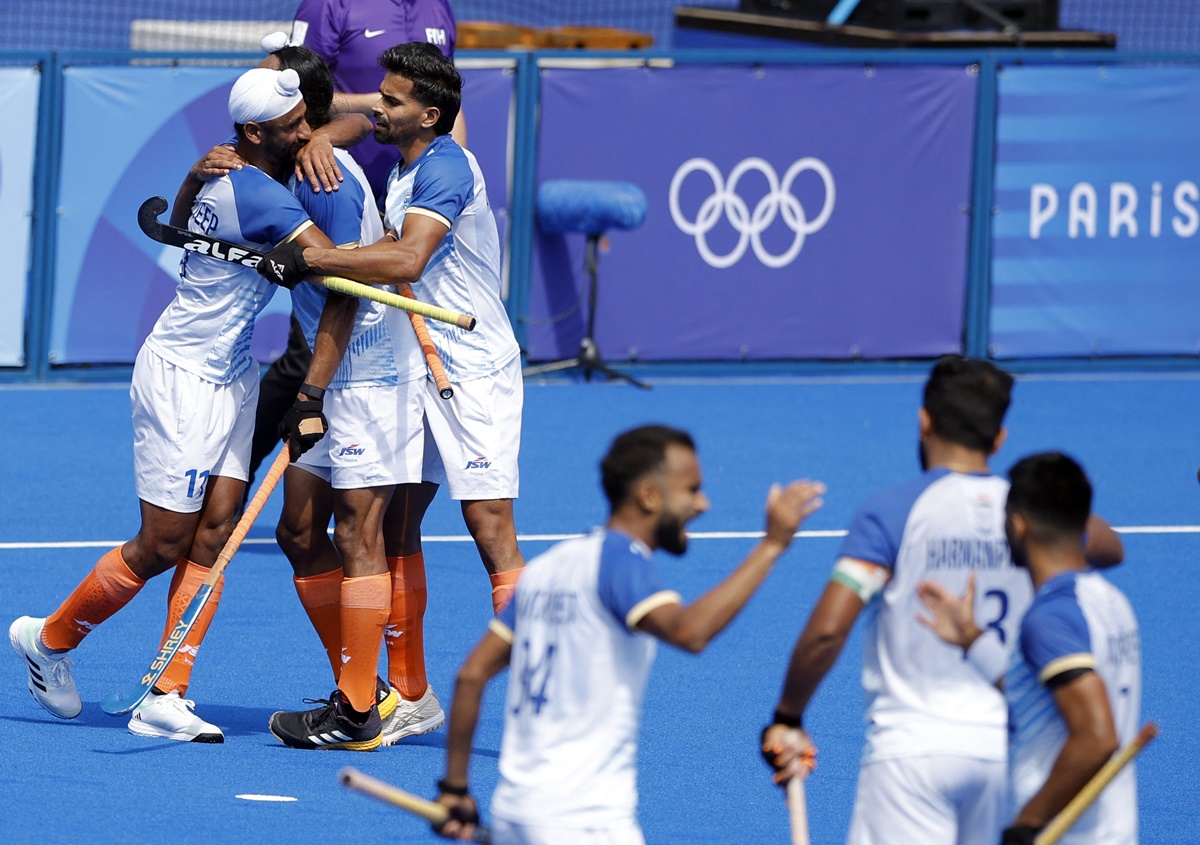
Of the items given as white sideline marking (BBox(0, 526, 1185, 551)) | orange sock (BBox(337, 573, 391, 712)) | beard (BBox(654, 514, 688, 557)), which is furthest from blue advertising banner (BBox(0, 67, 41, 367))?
beard (BBox(654, 514, 688, 557))

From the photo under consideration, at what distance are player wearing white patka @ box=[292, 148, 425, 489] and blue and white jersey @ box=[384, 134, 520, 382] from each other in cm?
11

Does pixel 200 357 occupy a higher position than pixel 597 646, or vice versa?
pixel 200 357

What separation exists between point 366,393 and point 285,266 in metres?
0.51

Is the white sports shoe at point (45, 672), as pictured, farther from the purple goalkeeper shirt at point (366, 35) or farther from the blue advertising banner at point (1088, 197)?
the blue advertising banner at point (1088, 197)

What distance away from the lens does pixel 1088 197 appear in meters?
13.6

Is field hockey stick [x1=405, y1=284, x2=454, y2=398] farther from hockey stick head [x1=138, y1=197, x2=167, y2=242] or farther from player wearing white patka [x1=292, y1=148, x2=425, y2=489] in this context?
hockey stick head [x1=138, y1=197, x2=167, y2=242]

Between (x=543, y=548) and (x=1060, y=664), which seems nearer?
(x=1060, y=664)

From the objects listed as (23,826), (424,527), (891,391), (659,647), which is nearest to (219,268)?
(23,826)

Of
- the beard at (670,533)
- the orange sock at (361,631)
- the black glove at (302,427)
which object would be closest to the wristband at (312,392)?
the black glove at (302,427)

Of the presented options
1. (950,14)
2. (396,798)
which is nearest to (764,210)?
(950,14)

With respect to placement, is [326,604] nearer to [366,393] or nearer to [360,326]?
[366,393]

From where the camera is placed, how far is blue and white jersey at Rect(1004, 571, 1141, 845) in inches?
140

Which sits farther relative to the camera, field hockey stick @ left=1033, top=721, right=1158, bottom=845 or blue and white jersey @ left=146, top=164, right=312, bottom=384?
blue and white jersey @ left=146, top=164, right=312, bottom=384

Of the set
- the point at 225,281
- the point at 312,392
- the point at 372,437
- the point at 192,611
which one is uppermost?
the point at 225,281
